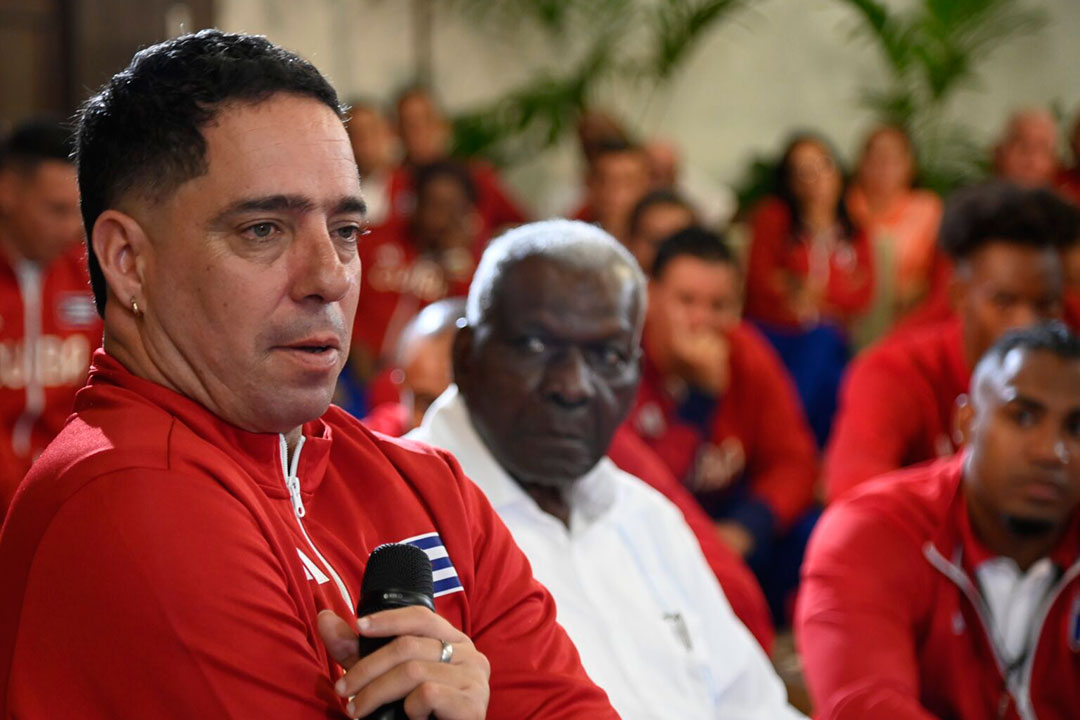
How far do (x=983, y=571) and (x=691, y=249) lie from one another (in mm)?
1887

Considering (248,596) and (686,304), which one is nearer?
(248,596)

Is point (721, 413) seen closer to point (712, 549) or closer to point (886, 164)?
point (712, 549)

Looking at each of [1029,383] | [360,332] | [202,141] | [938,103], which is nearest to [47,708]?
[202,141]

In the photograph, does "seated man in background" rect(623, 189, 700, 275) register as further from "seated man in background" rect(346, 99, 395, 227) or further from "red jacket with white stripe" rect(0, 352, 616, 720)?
"red jacket with white stripe" rect(0, 352, 616, 720)

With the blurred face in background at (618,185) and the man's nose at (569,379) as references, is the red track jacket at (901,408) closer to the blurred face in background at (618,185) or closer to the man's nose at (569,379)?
the man's nose at (569,379)

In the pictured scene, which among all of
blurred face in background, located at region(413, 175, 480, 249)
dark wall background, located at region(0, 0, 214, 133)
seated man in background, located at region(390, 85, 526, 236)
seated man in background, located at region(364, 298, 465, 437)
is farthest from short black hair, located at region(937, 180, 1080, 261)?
dark wall background, located at region(0, 0, 214, 133)

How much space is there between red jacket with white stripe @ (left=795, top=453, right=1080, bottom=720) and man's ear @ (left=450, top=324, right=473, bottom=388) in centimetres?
69

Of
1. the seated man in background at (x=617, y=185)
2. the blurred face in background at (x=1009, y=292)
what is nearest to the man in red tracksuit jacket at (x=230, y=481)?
the blurred face in background at (x=1009, y=292)

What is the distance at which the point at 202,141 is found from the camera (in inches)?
47.1

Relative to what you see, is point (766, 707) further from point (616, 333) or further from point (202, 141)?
point (202, 141)

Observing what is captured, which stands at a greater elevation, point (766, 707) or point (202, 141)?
point (202, 141)

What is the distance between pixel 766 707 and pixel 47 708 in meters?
1.39

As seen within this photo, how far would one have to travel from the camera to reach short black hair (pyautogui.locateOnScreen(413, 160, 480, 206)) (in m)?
5.52

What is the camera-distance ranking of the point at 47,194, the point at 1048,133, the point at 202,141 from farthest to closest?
the point at 1048,133
the point at 47,194
the point at 202,141
